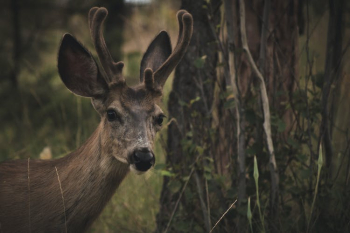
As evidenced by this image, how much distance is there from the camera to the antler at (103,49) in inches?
142

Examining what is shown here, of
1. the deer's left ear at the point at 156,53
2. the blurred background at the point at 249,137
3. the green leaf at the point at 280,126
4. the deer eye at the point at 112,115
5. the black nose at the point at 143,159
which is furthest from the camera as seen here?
the deer's left ear at the point at 156,53

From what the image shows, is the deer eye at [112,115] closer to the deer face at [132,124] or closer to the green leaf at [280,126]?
the deer face at [132,124]

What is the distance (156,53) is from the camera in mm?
4340

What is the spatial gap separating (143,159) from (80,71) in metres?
0.87

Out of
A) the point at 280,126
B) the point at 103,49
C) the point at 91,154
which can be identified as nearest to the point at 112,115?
the point at 91,154

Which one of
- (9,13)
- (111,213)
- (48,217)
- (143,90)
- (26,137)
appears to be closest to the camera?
(48,217)

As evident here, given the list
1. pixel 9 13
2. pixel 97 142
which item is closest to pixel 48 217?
pixel 97 142

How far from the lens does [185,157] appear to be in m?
4.36

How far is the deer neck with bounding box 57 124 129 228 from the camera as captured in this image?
3.61m

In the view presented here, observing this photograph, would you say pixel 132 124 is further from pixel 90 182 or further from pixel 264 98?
pixel 264 98

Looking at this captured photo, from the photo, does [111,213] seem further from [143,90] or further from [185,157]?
[143,90]

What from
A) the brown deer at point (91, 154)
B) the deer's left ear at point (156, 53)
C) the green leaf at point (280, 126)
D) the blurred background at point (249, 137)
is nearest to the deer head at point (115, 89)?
the brown deer at point (91, 154)

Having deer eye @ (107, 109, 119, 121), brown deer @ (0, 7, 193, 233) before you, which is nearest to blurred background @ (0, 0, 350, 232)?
brown deer @ (0, 7, 193, 233)

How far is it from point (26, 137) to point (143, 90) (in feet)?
11.3
